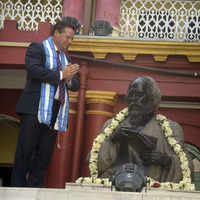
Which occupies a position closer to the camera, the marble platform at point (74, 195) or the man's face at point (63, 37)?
the marble platform at point (74, 195)

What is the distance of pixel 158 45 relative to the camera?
1083 centimetres

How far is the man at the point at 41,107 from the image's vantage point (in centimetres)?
546

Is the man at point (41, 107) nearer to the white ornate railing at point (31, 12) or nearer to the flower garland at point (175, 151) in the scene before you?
the flower garland at point (175, 151)

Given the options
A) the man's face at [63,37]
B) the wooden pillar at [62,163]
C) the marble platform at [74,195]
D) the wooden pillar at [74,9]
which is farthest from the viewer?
the wooden pillar at [74,9]

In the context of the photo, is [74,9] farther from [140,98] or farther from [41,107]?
[41,107]

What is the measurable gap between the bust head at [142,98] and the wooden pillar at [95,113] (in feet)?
14.9

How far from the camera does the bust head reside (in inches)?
242

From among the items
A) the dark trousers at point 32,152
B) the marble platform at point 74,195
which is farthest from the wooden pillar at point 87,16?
the marble platform at point 74,195

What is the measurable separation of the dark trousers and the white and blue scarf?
0.23 ft

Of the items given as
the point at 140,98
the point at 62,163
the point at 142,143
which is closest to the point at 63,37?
the point at 140,98

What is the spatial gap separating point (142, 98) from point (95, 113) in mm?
4775

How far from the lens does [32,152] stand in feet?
18.1

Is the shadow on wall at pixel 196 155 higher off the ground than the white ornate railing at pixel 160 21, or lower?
lower

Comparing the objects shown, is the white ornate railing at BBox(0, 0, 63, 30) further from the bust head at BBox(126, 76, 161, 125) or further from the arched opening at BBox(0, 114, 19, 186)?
the bust head at BBox(126, 76, 161, 125)
